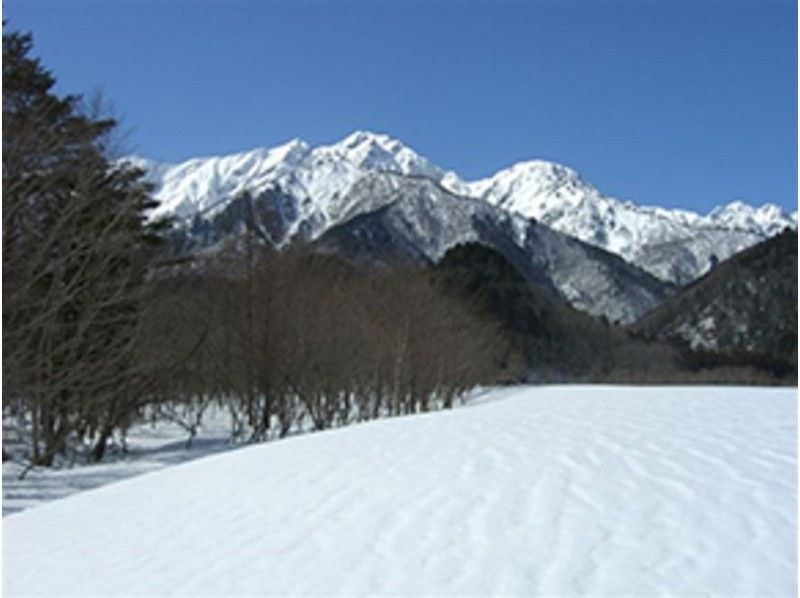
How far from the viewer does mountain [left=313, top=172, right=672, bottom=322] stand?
552ft

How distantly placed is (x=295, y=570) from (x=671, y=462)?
3.42 metres

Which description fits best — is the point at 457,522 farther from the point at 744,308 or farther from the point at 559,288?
the point at 559,288

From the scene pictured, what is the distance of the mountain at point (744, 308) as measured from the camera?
9850 centimetres

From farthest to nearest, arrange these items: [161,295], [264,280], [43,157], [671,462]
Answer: [264,280], [161,295], [43,157], [671,462]

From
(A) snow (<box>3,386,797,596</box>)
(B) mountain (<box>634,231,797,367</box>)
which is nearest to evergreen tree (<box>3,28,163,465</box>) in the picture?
(A) snow (<box>3,386,797,596</box>)

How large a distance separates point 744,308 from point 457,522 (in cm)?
11126

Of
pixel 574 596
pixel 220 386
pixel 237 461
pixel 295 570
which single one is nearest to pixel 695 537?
pixel 574 596

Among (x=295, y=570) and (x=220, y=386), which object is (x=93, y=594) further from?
(x=220, y=386)

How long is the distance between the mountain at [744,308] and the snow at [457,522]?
3614 inches

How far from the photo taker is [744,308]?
107m

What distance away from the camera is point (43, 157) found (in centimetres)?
1220

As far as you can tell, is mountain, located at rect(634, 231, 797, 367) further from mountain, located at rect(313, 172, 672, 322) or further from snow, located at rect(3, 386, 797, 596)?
snow, located at rect(3, 386, 797, 596)

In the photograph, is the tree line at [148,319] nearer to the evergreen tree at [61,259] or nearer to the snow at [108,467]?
the evergreen tree at [61,259]

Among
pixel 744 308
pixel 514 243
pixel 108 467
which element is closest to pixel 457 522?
pixel 108 467
